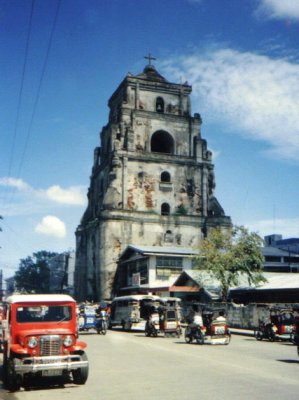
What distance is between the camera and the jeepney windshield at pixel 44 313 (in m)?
11.0

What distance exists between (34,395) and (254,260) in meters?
27.1

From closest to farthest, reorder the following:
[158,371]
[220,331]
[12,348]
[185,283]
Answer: [12,348]
[158,371]
[220,331]
[185,283]

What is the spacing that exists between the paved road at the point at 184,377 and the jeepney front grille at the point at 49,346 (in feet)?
2.47

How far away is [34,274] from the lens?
322ft

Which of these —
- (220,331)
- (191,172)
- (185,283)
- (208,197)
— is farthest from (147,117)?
(220,331)

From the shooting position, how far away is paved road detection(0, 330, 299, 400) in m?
9.16

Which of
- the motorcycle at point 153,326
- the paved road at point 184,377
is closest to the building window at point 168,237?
the motorcycle at point 153,326

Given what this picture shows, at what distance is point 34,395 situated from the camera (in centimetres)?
932

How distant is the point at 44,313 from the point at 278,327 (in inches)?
598

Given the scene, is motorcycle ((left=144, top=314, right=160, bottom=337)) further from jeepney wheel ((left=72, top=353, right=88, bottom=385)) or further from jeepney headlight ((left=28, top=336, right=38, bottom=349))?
jeepney headlight ((left=28, top=336, right=38, bottom=349))

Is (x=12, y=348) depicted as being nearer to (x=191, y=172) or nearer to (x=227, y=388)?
(x=227, y=388)

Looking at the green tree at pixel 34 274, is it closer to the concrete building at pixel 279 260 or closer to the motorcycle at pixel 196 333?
the concrete building at pixel 279 260

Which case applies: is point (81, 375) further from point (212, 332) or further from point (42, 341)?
point (212, 332)

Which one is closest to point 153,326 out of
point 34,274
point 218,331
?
point 218,331
